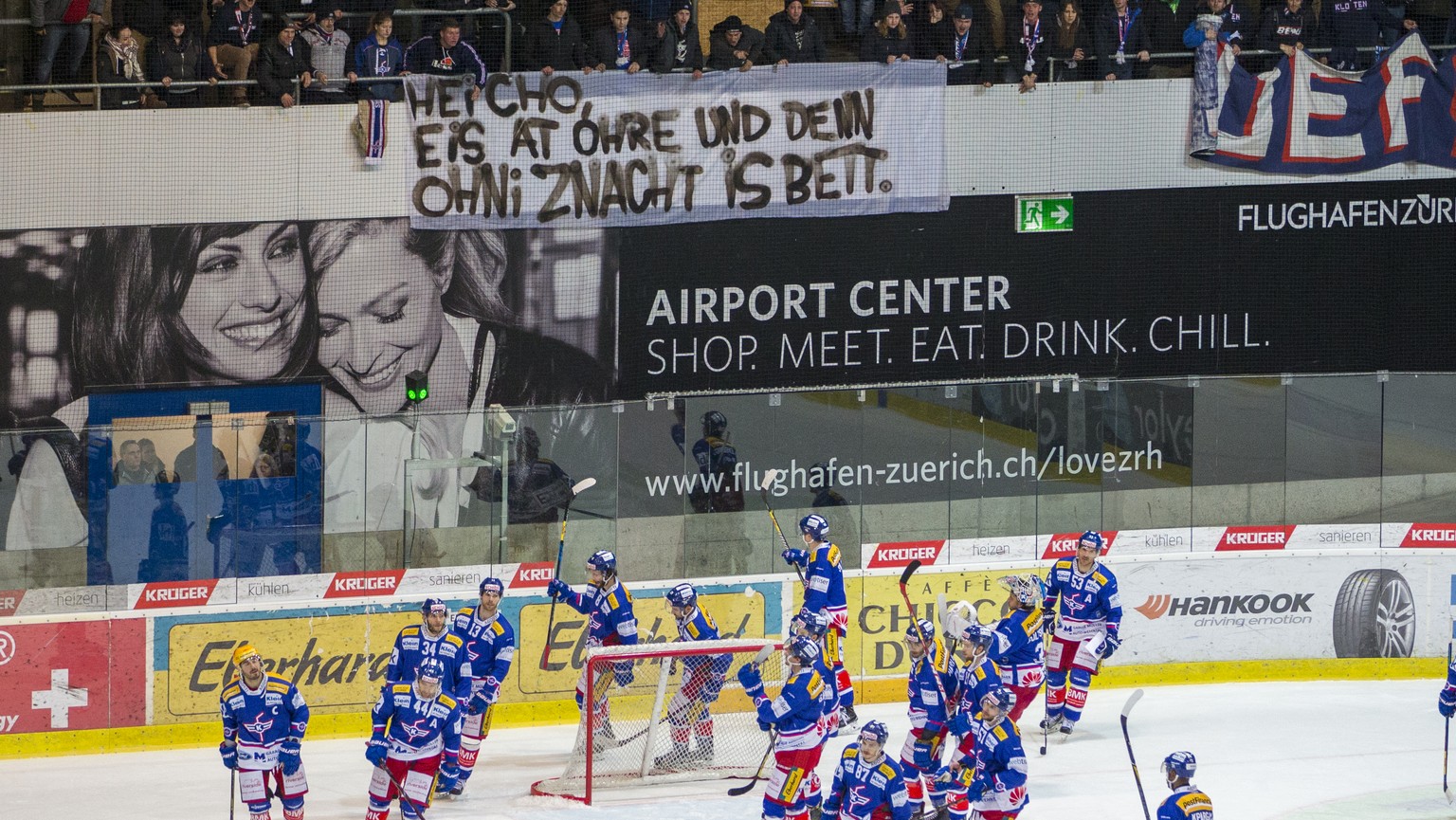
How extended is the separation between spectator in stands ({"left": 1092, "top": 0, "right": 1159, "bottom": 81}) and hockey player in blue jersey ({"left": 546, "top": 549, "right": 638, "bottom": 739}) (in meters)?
7.08

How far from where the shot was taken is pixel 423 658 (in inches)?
444

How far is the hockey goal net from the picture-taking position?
39.6ft

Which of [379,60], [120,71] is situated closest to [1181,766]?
[379,60]

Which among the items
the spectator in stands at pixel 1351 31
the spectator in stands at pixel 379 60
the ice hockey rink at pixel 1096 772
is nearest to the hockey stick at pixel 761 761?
the ice hockey rink at pixel 1096 772

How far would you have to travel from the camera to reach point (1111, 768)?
12.5m

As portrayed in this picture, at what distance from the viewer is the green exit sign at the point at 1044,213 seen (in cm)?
1655

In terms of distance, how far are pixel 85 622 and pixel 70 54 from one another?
504cm

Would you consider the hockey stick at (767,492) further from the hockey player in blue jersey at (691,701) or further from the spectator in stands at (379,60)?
the spectator in stands at (379,60)

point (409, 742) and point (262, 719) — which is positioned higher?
point (262, 719)

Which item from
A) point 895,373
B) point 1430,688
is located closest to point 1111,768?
point 1430,688

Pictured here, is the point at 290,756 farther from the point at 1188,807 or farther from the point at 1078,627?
the point at 1078,627

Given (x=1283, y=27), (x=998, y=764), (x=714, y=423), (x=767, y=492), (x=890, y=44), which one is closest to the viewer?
(x=998, y=764)

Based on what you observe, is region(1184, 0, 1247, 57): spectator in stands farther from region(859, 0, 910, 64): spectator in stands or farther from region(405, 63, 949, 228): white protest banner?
region(859, 0, 910, 64): spectator in stands

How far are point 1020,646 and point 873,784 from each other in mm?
3096
